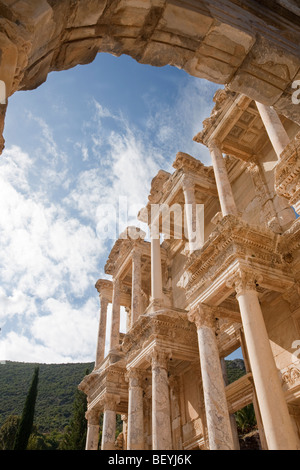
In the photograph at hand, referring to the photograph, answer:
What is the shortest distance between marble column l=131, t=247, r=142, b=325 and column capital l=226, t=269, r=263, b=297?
773cm

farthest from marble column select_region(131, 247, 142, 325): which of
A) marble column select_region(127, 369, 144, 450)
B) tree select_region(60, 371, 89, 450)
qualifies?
tree select_region(60, 371, 89, 450)

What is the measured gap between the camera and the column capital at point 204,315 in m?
11.1

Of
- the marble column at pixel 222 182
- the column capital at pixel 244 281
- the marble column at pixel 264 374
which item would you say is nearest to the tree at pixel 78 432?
the marble column at pixel 222 182

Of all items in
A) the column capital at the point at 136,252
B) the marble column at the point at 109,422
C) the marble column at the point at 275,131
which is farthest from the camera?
the column capital at the point at 136,252

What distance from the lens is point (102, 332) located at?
830 inches

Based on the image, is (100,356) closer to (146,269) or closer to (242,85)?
(146,269)

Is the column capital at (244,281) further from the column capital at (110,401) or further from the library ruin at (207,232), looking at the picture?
the column capital at (110,401)

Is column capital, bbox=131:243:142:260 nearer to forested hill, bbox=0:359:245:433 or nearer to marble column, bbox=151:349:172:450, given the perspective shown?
marble column, bbox=151:349:172:450

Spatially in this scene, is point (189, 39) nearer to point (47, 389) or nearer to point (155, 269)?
point (155, 269)

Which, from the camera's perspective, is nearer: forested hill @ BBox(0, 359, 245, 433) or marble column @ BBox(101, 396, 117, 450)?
marble column @ BBox(101, 396, 117, 450)

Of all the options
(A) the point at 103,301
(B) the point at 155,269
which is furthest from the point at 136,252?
(A) the point at 103,301

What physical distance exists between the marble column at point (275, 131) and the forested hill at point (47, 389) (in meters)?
32.5

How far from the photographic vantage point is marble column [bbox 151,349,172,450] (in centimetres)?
1173

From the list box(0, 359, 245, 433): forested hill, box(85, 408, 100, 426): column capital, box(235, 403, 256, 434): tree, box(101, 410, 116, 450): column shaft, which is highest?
box(0, 359, 245, 433): forested hill
